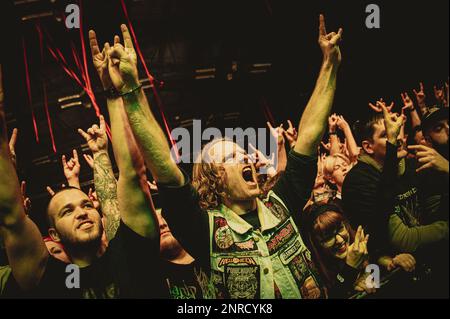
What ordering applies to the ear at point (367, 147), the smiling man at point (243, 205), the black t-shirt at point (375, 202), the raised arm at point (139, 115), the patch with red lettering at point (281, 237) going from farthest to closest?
the ear at point (367, 147)
the black t-shirt at point (375, 202)
the patch with red lettering at point (281, 237)
the smiling man at point (243, 205)
the raised arm at point (139, 115)

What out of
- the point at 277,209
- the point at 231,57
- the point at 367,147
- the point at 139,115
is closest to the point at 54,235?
the point at 139,115

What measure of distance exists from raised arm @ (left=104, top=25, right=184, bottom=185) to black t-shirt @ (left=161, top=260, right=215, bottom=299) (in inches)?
28.5

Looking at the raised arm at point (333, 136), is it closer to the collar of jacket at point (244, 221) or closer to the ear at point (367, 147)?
the ear at point (367, 147)

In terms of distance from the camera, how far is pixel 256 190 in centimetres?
567

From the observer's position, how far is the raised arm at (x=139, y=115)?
5.22 m

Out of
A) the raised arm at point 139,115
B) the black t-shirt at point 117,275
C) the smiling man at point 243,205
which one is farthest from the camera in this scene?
the black t-shirt at point 117,275

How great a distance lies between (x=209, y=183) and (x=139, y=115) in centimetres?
86

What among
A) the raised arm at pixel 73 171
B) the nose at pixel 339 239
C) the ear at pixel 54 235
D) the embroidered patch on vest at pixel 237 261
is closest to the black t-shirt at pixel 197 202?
the embroidered patch on vest at pixel 237 261

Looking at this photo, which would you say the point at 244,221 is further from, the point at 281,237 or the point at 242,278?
the point at 242,278

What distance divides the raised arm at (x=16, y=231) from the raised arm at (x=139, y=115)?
0.89 metres

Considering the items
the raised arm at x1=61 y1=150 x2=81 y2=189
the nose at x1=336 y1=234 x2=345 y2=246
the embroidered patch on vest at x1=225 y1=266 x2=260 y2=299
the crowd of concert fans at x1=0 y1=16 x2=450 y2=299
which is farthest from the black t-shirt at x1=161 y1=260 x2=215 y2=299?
the nose at x1=336 y1=234 x2=345 y2=246

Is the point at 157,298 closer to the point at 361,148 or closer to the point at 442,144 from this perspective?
the point at 361,148

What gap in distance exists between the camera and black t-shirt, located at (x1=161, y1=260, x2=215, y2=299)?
5551 millimetres

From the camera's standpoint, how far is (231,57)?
6203 mm
